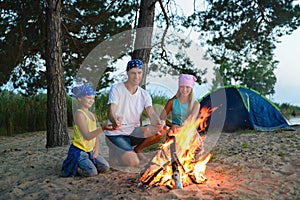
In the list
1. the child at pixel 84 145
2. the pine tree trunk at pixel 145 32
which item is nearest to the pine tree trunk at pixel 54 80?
the pine tree trunk at pixel 145 32

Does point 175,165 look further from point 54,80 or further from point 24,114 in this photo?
point 24,114

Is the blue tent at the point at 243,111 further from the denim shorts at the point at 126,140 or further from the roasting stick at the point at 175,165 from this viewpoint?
the roasting stick at the point at 175,165

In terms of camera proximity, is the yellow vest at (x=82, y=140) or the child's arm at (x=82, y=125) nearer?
the child's arm at (x=82, y=125)

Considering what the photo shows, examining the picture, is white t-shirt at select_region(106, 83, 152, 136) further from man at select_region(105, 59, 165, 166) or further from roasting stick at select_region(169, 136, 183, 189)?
roasting stick at select_region(169, 136, 183, 189)

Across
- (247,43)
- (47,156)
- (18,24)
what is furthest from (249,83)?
(47,156)

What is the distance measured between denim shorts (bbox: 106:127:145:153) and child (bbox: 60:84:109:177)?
33 cm

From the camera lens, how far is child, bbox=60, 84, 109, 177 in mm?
3715

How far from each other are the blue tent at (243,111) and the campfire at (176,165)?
4327 millimetres

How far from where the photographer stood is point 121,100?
4.14m

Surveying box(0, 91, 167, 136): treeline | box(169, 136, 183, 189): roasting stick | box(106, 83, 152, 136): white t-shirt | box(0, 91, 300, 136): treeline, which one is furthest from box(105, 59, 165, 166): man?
box(0, 91, 167, 136): treeline

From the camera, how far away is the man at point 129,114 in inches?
160

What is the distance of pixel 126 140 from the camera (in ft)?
14.0

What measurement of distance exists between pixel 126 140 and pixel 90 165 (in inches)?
27.5

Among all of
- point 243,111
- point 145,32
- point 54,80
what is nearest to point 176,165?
point 145,32
